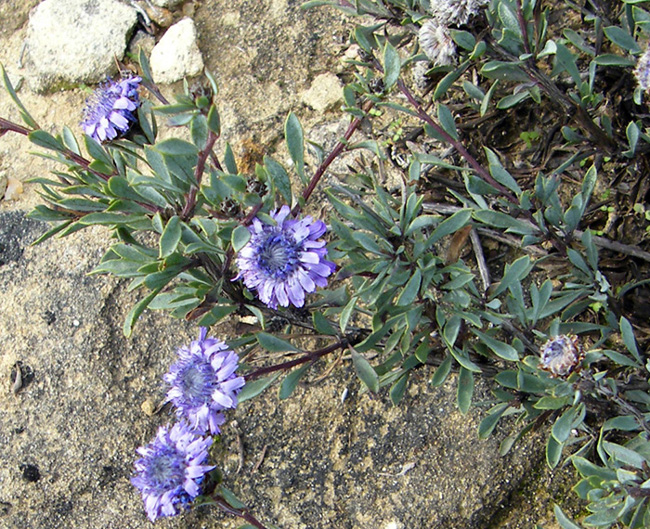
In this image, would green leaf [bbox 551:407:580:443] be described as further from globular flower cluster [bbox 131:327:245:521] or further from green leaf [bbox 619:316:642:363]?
globular flower cluster [bbox 131:327:245:521]

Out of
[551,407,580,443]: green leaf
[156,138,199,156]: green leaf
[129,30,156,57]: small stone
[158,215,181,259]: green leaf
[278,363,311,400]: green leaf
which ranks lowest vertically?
[551,407,580,443]: green leaf

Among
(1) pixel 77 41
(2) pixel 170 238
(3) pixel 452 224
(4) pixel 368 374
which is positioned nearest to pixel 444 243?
(3) pixel 452 224

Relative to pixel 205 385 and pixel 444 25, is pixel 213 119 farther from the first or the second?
pixel 444 25

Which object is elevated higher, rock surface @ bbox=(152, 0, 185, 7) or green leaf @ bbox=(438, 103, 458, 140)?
rock surface @ bbox=(152, 0, 185, 7)

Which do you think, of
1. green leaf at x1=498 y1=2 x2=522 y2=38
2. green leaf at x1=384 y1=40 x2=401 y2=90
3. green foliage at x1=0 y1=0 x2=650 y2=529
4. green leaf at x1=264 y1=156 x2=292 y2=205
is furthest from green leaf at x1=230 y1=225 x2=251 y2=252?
green leaf at x1=498 y1=2 x2=522 y2=38

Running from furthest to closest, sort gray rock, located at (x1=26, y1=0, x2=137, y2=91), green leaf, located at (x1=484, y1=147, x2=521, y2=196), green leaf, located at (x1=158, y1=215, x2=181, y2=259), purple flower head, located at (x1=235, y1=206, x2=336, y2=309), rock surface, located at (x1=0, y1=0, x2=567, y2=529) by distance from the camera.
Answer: gray rock, located at (x1=26, y1=0, x2=137, y2=91) → rock surface, located at (x1=0, y1=0, x2=567, y2=529) → green leaf, located at (x1=484, y1=147, x2=521, y2=196) → purple flower head, located at (x1=235, y1=206, x2=336, y2=309) → green leaf, located at (x1=158, y1=215, x2=181, y2=259)

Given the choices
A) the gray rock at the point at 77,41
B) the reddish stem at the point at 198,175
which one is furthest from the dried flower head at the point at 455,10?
the gray rock at the point at 77,41

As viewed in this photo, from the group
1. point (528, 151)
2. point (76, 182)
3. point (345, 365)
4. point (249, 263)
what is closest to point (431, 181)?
point (528, 151)
